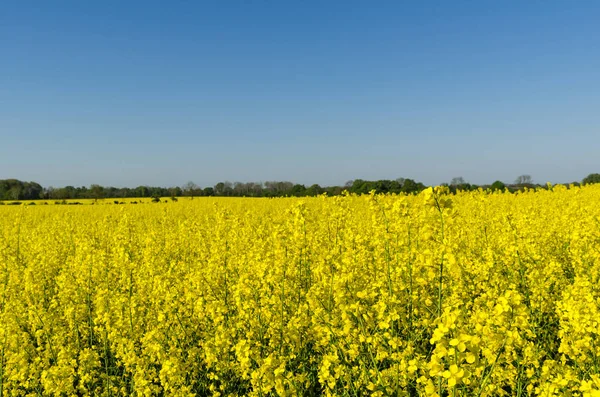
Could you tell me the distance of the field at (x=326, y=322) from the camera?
8.27 feet

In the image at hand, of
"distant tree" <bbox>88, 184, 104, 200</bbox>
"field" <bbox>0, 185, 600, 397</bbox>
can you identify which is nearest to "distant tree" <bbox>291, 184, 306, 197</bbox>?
"field" <bbox>0, 185, 600, 397</bbox>

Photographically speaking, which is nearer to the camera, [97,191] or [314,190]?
[314,190]

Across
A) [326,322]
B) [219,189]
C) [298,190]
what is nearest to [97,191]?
[219,189]

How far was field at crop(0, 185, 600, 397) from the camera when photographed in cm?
252

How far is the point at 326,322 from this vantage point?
330 cm

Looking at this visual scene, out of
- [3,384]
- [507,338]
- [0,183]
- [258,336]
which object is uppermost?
[0,183]

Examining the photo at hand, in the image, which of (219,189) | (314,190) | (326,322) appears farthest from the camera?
(219,189)

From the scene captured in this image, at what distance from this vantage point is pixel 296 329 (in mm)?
3426

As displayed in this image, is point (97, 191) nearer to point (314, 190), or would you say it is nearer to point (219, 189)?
point (219, 189)

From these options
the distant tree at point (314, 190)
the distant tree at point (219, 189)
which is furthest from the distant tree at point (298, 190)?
the distant tree at point (219, 189)

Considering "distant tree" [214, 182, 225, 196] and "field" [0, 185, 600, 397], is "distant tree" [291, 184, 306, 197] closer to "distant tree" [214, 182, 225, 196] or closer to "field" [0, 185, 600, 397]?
"distant tree" [214, 182, 225, 196]

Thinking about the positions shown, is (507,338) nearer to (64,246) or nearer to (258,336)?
(258,336)

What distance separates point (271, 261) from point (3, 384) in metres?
2.69

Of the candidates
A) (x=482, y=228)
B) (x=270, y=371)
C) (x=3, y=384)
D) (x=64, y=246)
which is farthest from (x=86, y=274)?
(x=482, y=228)
